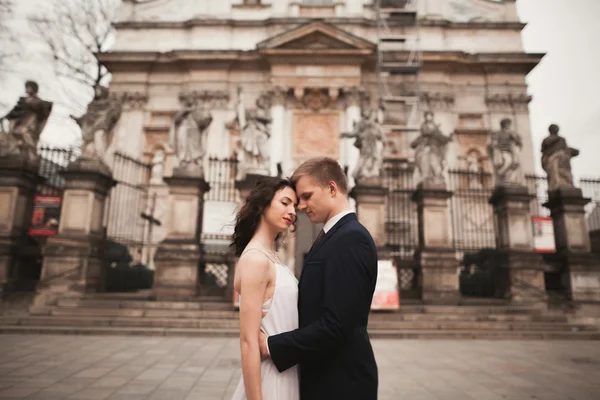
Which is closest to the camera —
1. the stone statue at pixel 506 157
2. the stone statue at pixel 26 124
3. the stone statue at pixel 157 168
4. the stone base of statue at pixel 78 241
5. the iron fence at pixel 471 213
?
the stone base of statue at pixel 78 241

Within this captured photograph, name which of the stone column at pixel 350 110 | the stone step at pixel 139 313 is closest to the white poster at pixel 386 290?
the stone step at pixel 139 313

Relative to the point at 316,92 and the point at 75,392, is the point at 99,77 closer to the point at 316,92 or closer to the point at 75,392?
the point at 316,92

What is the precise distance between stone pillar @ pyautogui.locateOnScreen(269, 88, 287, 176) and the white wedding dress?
65.7ft

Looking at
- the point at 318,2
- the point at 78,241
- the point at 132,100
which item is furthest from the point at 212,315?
the point at 318,2

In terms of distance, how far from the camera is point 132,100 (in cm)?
2436

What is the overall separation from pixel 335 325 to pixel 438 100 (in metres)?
24.8

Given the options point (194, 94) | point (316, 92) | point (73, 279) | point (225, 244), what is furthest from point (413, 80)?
point (73, 279)

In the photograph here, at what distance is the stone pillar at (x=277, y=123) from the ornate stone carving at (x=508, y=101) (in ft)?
43.0

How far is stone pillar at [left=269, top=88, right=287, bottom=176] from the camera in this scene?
21984 millimetres

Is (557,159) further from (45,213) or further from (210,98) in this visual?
(210,98)

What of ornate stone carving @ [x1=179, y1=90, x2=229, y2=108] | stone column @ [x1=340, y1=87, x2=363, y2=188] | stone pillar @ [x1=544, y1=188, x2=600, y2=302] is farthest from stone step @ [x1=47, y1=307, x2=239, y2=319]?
ornate stone carving @ [x1=179, y1=90, x2=229, y2=108]

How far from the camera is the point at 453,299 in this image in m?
10.2

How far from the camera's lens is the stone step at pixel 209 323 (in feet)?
26.3

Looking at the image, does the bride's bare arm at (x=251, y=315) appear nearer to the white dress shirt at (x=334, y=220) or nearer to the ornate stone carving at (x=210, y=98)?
the white dress shirt at (x=334, y=220)
